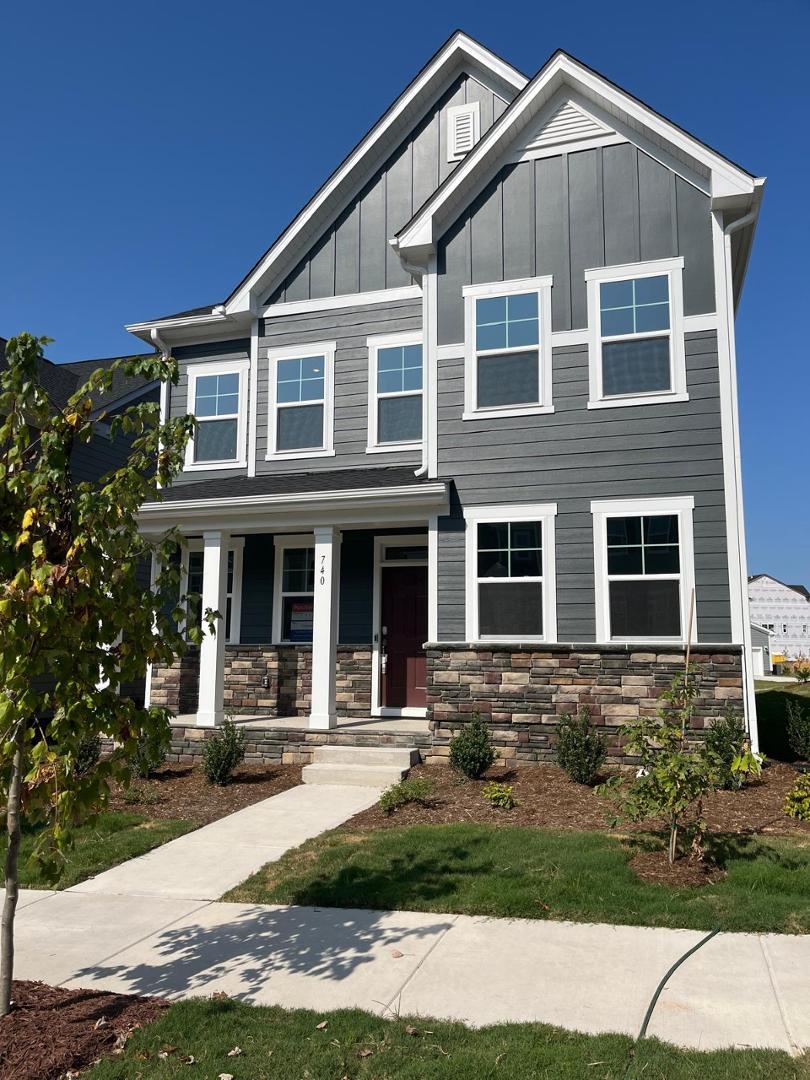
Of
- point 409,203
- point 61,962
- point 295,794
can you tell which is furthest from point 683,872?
point 409,203

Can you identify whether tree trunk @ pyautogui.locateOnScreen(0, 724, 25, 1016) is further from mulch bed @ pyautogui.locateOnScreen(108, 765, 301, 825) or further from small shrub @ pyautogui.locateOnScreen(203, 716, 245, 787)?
small shrub @ pyautogui.locateOnScreen(203, 716, 245, 787)

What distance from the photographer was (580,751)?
8.83m

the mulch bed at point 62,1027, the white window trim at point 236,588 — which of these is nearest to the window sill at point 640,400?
the white window trim at point 236,588

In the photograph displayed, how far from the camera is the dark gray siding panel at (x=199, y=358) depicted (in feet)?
44.7

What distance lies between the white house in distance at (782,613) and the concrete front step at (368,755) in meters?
53.6

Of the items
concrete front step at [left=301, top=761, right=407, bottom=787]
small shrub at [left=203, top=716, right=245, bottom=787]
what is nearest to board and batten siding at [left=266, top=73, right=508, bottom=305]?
small shrub at [left=203, top=716, right=245, bottom=787]

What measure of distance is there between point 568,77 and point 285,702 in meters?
9.94

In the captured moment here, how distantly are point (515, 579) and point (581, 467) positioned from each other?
1.70 meters

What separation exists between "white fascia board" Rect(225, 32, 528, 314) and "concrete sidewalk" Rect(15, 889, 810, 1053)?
398 inches

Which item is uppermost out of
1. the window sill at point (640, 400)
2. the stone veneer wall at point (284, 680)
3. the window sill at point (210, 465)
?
the window sill at point (640, 400)

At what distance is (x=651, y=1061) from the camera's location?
11.2ft

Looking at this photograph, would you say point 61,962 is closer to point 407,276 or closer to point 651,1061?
point 651,1061

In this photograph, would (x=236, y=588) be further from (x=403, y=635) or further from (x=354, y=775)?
(x=354, y=775)

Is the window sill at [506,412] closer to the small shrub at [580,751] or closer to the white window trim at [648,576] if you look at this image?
the white window trim at [648,576]
